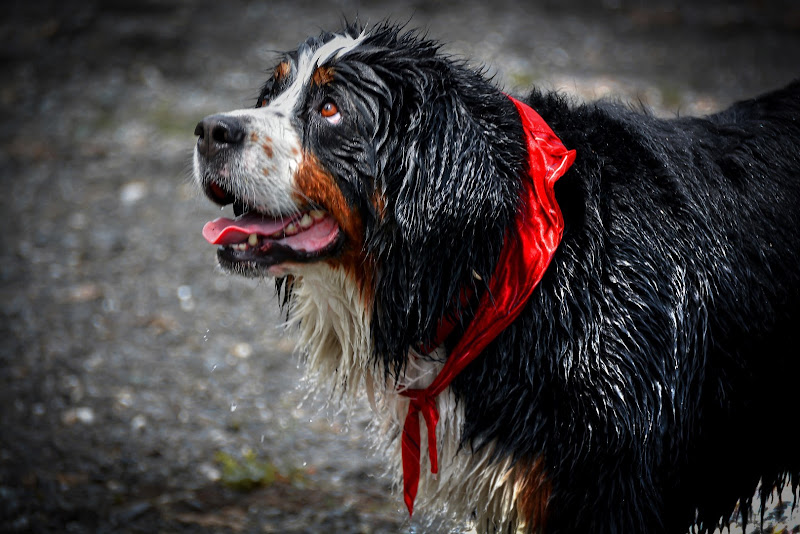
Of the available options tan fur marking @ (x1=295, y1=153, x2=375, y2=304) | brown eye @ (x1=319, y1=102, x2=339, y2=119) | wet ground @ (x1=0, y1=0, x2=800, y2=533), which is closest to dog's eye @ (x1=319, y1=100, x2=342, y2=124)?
brown eye @ (x1=319, y1=102, x2=339, y2=119)

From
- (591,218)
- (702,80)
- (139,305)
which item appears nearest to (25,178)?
(139,305)

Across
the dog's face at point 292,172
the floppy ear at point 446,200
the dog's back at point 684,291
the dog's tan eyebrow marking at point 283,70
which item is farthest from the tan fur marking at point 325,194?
the dog's back at point 684,291

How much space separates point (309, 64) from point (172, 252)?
10.5 feet

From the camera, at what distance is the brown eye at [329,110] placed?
2.25 metres

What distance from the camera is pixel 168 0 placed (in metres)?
9.02

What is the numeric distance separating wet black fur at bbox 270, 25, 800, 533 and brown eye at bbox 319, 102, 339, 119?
3cm

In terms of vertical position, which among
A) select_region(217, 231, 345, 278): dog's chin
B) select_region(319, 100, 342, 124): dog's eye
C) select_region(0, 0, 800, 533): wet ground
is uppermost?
select_region(319, 100, 342, 124): dog's eye

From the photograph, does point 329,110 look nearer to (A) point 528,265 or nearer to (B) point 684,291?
(A) point 528,265

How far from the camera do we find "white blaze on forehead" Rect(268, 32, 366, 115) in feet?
7.50

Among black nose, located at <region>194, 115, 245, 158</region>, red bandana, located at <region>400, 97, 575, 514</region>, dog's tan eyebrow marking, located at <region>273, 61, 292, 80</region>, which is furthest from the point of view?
dog's tan eyebrow marking, located at <region>273, 61, 292, 80</region>

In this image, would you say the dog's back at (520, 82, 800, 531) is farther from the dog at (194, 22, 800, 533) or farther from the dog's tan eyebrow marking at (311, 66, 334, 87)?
the dog's tan eyebrow marking at (311, 66, 334, 87)

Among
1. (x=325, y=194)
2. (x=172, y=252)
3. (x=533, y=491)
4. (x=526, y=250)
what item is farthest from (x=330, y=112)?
(x=172, y=252)

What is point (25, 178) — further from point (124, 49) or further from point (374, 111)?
point (374, 111)

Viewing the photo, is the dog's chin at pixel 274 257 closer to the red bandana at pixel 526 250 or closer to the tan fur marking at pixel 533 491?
the red bandana at pixel 526 250
